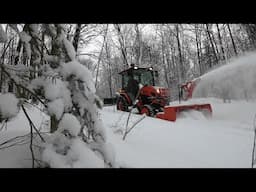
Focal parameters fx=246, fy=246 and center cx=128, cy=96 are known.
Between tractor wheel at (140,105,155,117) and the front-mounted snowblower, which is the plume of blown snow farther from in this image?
tractor wheel at (140,105,155,117)

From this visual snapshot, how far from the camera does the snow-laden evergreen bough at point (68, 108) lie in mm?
1911

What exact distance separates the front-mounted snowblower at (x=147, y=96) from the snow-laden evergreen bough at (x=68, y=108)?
6.08 metres

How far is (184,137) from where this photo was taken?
4.77 metres

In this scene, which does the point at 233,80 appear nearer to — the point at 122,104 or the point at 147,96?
the point at 147,96

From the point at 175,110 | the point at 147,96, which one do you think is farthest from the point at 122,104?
the point at 175,110

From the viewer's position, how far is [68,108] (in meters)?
2.06

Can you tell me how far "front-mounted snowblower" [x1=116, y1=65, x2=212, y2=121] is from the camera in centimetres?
884

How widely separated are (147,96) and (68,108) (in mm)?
8421

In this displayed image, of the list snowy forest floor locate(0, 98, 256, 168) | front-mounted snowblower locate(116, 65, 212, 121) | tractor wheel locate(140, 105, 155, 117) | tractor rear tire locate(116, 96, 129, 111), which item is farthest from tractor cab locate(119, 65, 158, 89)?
snowy forest floor locate(0, 98, 256, 168)

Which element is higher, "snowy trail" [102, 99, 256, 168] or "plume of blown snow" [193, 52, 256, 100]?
"plume of blown snow" [193, 52, 256, 100]

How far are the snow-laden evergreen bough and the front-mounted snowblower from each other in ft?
20.0

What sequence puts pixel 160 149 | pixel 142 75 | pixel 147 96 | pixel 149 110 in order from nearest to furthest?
pixel 160 149, pixel 149 110, pixel 147 96, pixel 142 75

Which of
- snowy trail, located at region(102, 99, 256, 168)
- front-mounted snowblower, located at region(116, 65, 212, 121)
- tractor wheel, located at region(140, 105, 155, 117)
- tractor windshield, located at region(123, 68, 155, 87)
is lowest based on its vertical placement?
snowy trail, located at region(102, 99, 256, 168)
